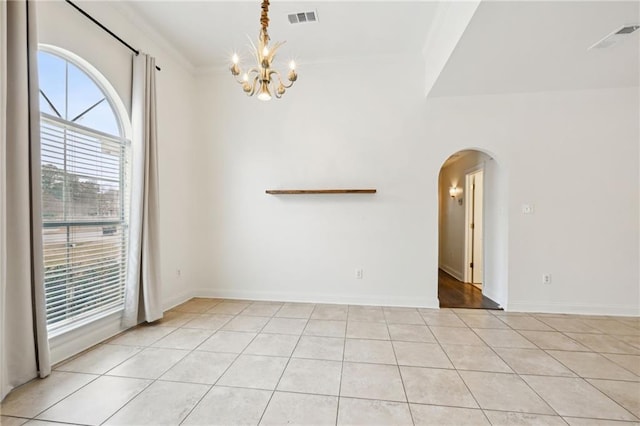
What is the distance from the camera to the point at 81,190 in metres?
2.56

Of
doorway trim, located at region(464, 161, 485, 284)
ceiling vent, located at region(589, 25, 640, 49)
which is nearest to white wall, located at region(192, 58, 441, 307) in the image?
ceiling vent, located at region(589, 25, 640, 49)

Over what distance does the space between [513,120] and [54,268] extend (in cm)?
533

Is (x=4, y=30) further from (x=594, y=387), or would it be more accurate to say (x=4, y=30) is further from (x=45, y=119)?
(x=594, y=387)

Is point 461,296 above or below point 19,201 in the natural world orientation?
below

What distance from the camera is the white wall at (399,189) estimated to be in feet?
11.6

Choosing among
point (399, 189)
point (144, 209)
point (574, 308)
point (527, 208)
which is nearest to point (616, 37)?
point (527, 208)

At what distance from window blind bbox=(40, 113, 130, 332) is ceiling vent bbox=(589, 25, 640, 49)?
4.86m

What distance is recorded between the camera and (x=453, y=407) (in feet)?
5.82

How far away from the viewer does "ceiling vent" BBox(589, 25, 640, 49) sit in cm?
233

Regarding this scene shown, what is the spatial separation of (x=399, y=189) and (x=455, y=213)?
307 cm

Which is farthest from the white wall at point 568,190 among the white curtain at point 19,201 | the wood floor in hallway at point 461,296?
the white curtain at point 19,201

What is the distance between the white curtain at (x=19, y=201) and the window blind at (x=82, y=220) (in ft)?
1.03

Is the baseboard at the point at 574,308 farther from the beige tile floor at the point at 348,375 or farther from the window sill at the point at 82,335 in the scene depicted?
the window sill at the point at 82,335

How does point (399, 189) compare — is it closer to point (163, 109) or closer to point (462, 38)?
point (462, 38)
